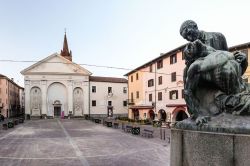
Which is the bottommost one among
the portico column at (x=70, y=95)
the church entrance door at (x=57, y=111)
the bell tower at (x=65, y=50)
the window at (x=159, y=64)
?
the church entrance door at (x=57, y=111)

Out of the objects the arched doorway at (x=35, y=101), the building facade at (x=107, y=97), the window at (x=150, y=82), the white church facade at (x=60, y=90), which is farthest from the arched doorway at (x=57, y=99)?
the window at (x=150, y=82)

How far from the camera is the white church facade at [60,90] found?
61.2 metres

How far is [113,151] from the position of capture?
1534cm

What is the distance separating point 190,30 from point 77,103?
60.8 metres

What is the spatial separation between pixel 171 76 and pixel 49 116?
3453cm

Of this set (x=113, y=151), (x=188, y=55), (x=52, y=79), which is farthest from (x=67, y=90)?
(x=188, y=55)

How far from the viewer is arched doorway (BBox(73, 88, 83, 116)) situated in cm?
6334

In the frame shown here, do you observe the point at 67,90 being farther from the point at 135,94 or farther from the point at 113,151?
the point at 113,151

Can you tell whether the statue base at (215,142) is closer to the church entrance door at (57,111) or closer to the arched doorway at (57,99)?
the arched doorway at (57,99)

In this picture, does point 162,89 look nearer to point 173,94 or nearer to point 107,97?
point 173,94

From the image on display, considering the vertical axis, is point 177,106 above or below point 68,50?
below

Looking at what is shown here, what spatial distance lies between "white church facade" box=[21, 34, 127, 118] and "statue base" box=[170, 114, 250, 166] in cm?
5935

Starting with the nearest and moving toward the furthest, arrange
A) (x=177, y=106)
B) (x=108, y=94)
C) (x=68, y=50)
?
(x=177, y=106) < (x=108, y=94) < (x=68, y=50)

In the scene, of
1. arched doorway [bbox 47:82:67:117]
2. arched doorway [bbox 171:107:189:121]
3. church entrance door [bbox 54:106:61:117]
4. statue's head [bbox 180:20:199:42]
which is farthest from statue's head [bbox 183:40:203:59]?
church entrance door [bbox 54:106:61:117]
